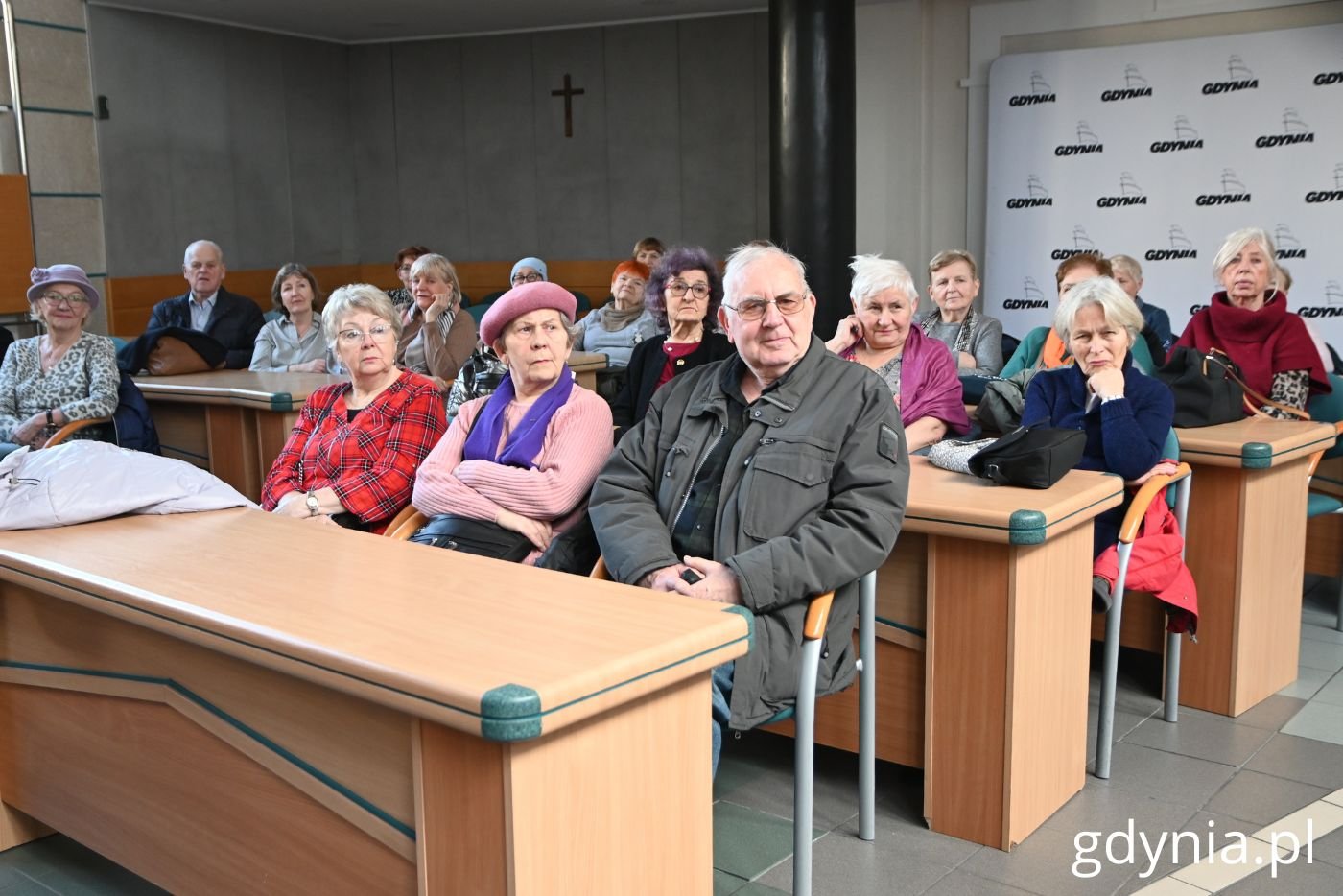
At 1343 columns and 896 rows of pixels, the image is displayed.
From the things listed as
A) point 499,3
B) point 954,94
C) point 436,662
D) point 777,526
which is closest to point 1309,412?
point 777,526

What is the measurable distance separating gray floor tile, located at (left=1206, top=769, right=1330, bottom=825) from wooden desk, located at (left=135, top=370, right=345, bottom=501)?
3273 mm

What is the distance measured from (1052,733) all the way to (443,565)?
149 cm

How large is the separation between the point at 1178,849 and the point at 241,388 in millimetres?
3579

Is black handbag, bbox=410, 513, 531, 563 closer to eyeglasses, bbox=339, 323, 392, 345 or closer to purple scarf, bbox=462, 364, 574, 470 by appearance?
purple scarf, bbox=462, 364, 574, 470

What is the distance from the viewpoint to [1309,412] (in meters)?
4.55

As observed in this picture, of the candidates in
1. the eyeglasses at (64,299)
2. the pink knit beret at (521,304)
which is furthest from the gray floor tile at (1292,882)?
the eyeglasses at (64,299)

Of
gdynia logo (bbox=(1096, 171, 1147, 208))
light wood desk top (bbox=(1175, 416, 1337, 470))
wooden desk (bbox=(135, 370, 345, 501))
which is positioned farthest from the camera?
gdynia logo (bbox=(1096, 171, 1147, 208))

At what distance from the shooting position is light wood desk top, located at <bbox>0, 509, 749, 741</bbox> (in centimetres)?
167

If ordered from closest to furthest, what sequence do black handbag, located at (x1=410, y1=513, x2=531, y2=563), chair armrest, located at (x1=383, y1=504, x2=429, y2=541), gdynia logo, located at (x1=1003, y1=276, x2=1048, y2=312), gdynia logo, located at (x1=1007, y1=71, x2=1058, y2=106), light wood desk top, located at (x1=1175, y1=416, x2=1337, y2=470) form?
black handbag, located at (x1=410, y1=513, x2=531, y2=563)
chair armrest, located at (x1=383, y1=504, x2=429, y2=541)
light wood desk top, located at (x1=1175, y1=416, x2=1337, y2=470)
gdynia logo, located at (x1=1007, y1=71, x2=1058, y2=106)
gdynia logo, located at (x1=1003, y1=276, x2=1048, y2=312)

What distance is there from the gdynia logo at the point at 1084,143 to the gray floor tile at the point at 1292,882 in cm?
595

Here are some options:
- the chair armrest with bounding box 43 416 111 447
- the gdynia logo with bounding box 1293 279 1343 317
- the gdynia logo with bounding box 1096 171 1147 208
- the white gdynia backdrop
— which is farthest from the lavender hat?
the gdynia logo with bounding box 1293 279 1343 317

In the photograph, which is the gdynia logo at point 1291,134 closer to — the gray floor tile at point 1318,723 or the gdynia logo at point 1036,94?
the gdynia logo at point 1036,94

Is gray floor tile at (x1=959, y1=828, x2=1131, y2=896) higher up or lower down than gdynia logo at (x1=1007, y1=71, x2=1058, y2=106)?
lower down

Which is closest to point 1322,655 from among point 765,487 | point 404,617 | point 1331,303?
point 765,487
